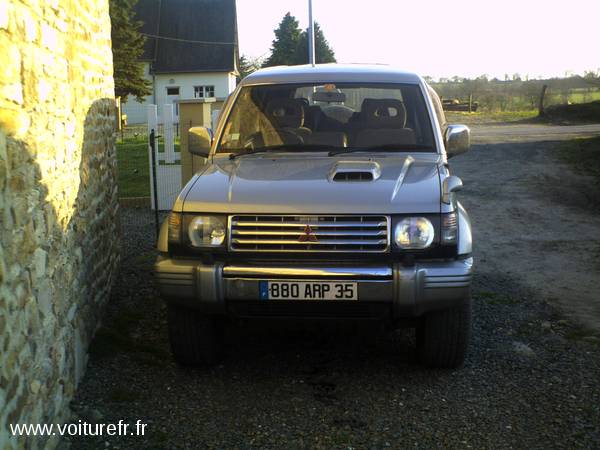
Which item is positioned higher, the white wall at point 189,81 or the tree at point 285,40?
the tree at point 285,40

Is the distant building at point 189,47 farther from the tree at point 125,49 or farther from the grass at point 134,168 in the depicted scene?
the grass at point 134,168

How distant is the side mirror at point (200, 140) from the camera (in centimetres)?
560

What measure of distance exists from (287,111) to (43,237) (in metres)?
2.51

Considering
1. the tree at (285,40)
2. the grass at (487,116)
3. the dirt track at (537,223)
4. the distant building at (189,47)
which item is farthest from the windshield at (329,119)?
the tree at (285,40)

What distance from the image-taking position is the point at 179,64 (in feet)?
161

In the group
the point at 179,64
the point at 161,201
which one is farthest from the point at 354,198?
the point at 179,64

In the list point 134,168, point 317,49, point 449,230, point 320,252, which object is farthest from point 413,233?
point 317,49

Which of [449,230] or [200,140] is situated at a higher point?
[200,140]

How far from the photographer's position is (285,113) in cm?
580

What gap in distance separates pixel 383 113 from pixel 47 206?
277cm

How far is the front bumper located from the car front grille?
107mm

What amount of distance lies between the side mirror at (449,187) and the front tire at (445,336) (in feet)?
2.30

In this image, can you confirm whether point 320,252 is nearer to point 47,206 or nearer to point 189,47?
point 47,206

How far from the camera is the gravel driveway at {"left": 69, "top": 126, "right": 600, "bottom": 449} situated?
4.04m
